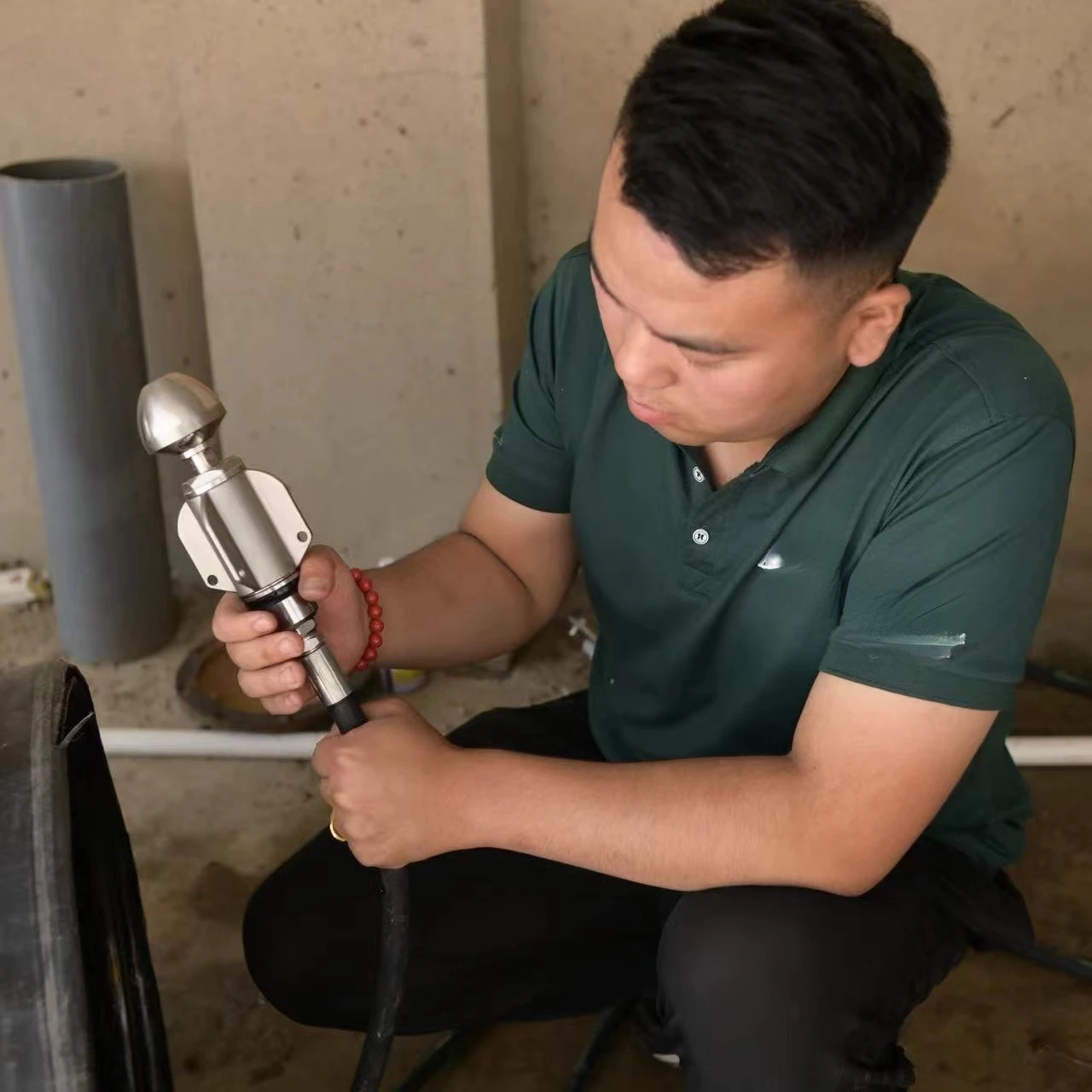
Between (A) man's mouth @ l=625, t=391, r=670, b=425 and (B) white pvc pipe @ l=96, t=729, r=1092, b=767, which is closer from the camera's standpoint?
(A) man's mouth @ l=625, t=391, r=670, b=425

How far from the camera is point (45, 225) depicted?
1850 mm

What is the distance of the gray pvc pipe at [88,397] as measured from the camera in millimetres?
1864

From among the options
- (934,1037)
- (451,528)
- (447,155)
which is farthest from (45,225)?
(934,1037)

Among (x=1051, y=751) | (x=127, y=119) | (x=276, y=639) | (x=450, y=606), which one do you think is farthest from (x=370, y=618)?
(x=127, y=119)

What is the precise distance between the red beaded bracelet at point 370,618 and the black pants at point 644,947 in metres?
0.20

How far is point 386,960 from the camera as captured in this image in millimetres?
992

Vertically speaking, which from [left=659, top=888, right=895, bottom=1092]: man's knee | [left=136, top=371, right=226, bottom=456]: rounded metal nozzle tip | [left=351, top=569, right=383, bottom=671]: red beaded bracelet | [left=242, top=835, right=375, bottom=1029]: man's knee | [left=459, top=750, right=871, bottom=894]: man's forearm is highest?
[left=136, top=371, right=226, bottom=456]: rounded metal nozzle tip

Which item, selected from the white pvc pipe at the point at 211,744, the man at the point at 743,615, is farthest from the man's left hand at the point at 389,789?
the white pvc pipe at the point at 211,744

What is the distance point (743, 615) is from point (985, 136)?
3.40ft

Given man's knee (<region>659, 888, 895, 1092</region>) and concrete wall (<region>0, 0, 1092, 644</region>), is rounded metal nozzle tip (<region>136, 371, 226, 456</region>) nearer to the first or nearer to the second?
man's knee (<region>659, 888, 895, 1092</region>)

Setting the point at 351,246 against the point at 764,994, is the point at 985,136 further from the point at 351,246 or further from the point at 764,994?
the point at 764,994

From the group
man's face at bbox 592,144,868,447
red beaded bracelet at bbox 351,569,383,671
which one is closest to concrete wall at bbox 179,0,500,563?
red beaded bracelet at bbox 351,569,383,671

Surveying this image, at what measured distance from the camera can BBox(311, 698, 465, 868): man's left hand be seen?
967mm

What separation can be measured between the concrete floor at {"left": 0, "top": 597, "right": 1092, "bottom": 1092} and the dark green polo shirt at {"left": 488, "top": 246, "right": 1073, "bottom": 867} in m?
0.37
